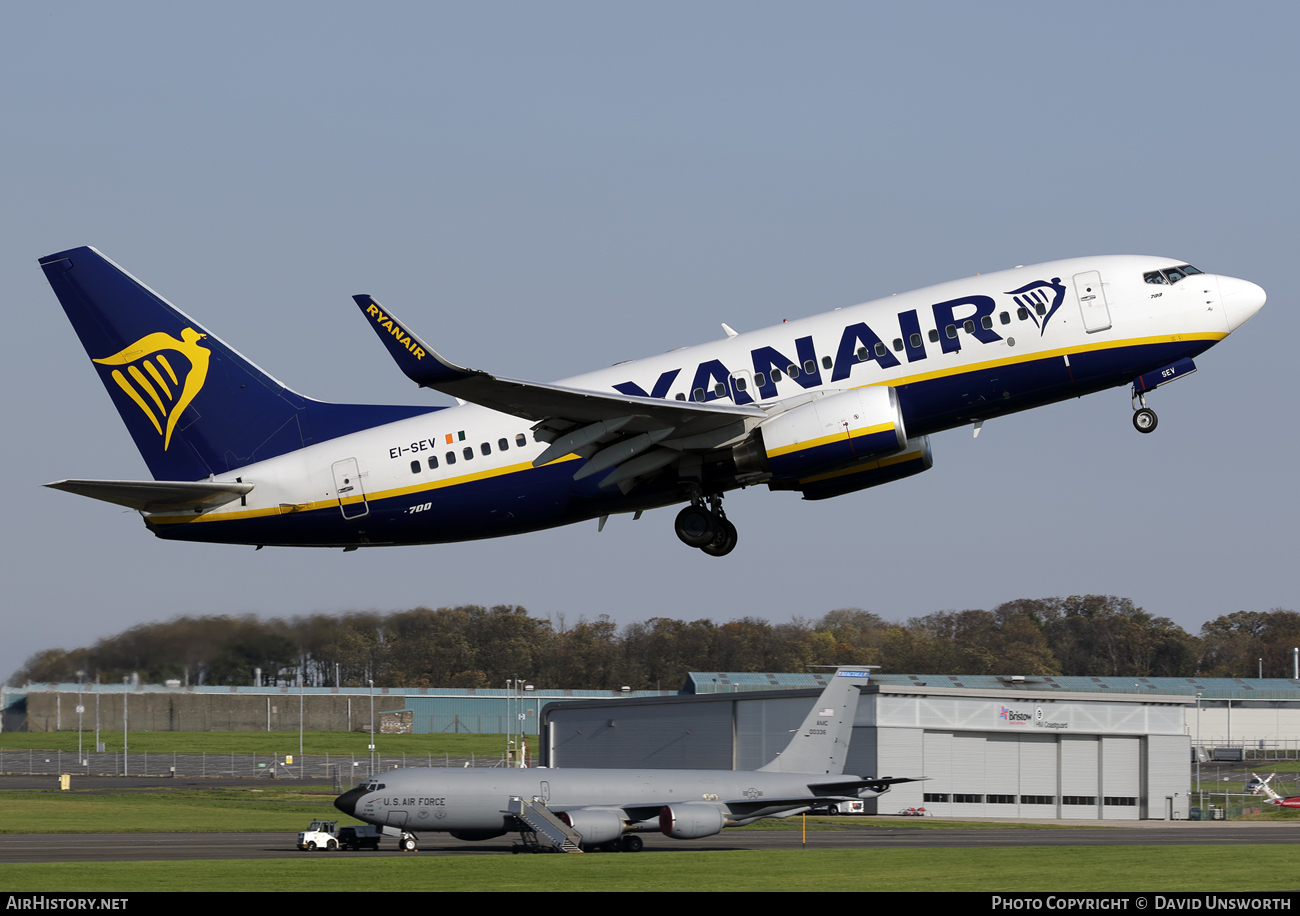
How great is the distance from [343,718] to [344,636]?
3438 inches

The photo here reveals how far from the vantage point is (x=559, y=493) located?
1469 inches

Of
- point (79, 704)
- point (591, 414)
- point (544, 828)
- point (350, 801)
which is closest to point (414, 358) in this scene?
point (591, 414)

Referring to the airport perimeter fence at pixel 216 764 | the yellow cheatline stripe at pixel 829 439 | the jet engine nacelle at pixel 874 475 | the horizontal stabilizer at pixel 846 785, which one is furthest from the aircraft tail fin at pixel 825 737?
the airport perimeter fence at pixel 216 764

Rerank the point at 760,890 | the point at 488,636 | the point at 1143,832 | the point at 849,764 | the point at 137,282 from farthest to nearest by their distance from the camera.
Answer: the point at 488,636 → the point at 849,764 → the point at 1143,832 → the point at 760,890 → the point at 137,282

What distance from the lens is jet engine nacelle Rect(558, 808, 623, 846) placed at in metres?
60.2

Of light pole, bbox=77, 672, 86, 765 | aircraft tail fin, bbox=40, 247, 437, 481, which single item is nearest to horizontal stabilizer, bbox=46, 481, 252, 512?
aircraft tail fin, bbox=40, 247, 437, 481

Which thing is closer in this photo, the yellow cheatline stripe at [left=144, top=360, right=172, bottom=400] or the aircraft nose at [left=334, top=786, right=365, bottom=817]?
the yellow cheatline stripe at [left=144, top=360, right=172, bottom=400]

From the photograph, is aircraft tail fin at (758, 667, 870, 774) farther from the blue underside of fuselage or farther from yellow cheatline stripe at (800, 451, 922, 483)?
the blue underside of fuselage

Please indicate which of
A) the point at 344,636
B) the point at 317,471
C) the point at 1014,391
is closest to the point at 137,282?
the point at 317,471

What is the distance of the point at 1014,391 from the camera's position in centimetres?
3606

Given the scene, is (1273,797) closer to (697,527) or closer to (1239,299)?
(1239,299)

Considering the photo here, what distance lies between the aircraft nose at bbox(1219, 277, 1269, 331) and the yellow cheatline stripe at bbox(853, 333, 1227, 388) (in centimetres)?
71

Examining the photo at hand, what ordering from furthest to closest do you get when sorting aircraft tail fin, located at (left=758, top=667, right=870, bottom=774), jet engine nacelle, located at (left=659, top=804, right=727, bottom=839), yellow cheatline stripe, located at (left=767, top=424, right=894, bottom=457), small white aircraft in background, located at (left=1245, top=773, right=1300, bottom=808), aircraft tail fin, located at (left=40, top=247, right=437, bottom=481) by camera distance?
small white aircraft in background, located at (left=1245, top=773, right=1300, bottom=808)
aircraft tail fin, located at (left=758, top=667, right=870, bottom=774)
jet engine nacelle, located at (left=659, top=804, right=727, bottom=839)
aircraft tail fin, located at (left=40, top=247, right=437, bottom=481)
yellow cheatline stripe, located at (left=767, top=424, right=894, bottom=457)

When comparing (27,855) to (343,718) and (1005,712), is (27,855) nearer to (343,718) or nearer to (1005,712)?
(1005,712)
